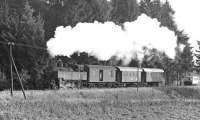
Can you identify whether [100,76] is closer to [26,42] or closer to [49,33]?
[26,42]

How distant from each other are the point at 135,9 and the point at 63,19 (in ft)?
68.7

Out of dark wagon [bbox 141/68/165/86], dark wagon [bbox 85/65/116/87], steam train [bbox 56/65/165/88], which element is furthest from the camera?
dark wagon [bbox 141/68/165/86]

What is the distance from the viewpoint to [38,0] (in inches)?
2366

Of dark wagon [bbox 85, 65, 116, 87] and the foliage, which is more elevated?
the foliage

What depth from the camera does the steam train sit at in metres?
39.6

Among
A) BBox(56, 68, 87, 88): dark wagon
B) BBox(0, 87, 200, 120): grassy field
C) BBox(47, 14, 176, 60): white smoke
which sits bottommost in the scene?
BBox(0, 87, 200, 120): grassy field

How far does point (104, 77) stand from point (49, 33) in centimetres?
1346

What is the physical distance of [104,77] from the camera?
1758 inches

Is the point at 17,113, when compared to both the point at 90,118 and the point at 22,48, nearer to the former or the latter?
the point at 90,118

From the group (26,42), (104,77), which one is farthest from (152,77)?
(26,42)

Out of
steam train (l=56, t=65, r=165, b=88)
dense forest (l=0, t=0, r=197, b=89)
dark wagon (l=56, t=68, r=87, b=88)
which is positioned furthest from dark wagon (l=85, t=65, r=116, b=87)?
dense forest (l=0, t=0, r=197, b=89)

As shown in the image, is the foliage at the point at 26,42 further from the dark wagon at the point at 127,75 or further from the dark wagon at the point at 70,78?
the dark wagon at the point at 127,75

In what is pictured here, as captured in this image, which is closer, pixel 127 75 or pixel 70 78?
pixel 70 78

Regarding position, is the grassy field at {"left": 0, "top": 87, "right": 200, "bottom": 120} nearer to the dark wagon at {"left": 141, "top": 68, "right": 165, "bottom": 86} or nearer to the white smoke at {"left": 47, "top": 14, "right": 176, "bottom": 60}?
the white smoke at {"left": 47, "top": 14, "right": 176, "bottom": 60}
